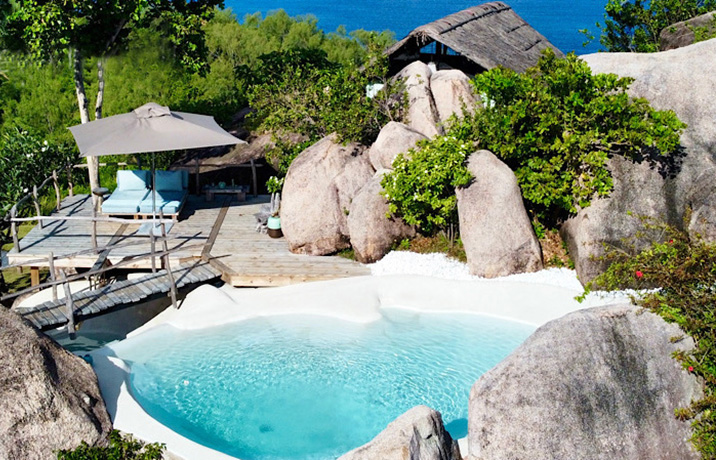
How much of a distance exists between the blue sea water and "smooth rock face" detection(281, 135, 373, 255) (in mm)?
66919

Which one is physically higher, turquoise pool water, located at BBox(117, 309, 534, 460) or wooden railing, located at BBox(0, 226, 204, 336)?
wooden railing, located at BBox(0, 226, 204, 336)

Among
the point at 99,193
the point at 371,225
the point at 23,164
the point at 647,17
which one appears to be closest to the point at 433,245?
the point at 371,225

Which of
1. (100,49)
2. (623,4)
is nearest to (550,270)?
(100,49)

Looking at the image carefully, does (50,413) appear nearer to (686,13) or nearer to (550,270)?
(550,270)

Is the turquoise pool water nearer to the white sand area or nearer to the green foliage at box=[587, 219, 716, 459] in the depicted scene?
the white sand area

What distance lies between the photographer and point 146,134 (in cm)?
1520

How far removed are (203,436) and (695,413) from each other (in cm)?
611

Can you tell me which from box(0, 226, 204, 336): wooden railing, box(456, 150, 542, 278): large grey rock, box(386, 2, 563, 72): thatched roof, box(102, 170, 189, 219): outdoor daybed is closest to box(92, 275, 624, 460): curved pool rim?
box(456, 150, 542, 278): large grey rock

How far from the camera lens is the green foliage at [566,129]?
13.9 m

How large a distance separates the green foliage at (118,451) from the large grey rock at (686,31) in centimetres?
1683

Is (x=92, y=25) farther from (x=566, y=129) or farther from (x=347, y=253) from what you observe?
(x=566, y=129)

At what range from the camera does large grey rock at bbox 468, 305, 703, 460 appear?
8250 mm

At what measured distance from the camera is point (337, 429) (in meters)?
10.2

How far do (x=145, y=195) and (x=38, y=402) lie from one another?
882 cm
